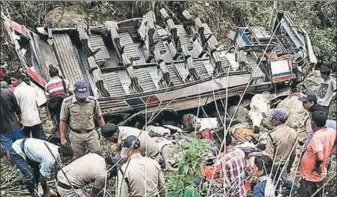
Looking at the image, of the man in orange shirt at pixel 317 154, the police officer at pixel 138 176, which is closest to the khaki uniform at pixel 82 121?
the police officer at pixel 138 176

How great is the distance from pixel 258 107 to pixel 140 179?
13.6 feet

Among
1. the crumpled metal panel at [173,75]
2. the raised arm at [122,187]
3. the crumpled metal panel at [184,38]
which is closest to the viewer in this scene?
the raised arm at [122,187]

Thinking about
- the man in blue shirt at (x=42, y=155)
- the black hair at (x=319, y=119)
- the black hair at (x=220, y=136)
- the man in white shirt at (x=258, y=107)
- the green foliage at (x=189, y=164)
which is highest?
the green foliage at (x=189, y=164)

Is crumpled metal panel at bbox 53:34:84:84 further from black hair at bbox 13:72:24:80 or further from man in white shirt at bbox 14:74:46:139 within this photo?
man in white shirt at bbox 14:74:46:139

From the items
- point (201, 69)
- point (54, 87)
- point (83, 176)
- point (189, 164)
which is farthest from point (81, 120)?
point (201, 69)

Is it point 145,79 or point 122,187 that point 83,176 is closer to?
point 122,187

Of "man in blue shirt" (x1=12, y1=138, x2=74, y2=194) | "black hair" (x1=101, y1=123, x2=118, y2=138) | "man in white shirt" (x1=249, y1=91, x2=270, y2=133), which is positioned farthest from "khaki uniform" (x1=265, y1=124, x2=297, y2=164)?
"man in white shirt" (x1=249, y1=91, x2=270, y2=133)

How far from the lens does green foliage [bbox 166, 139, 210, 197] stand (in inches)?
158

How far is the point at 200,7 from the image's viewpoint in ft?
38.0

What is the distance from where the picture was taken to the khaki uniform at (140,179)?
4.70 metres

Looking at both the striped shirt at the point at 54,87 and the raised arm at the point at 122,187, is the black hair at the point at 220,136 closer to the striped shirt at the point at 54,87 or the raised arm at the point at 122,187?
the raised arm at the point at 122,187

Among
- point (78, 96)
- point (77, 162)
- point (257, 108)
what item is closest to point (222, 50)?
point (257, 108)

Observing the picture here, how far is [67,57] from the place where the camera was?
8.70 metres

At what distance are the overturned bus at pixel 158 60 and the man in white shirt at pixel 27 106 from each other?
35.6 inches
